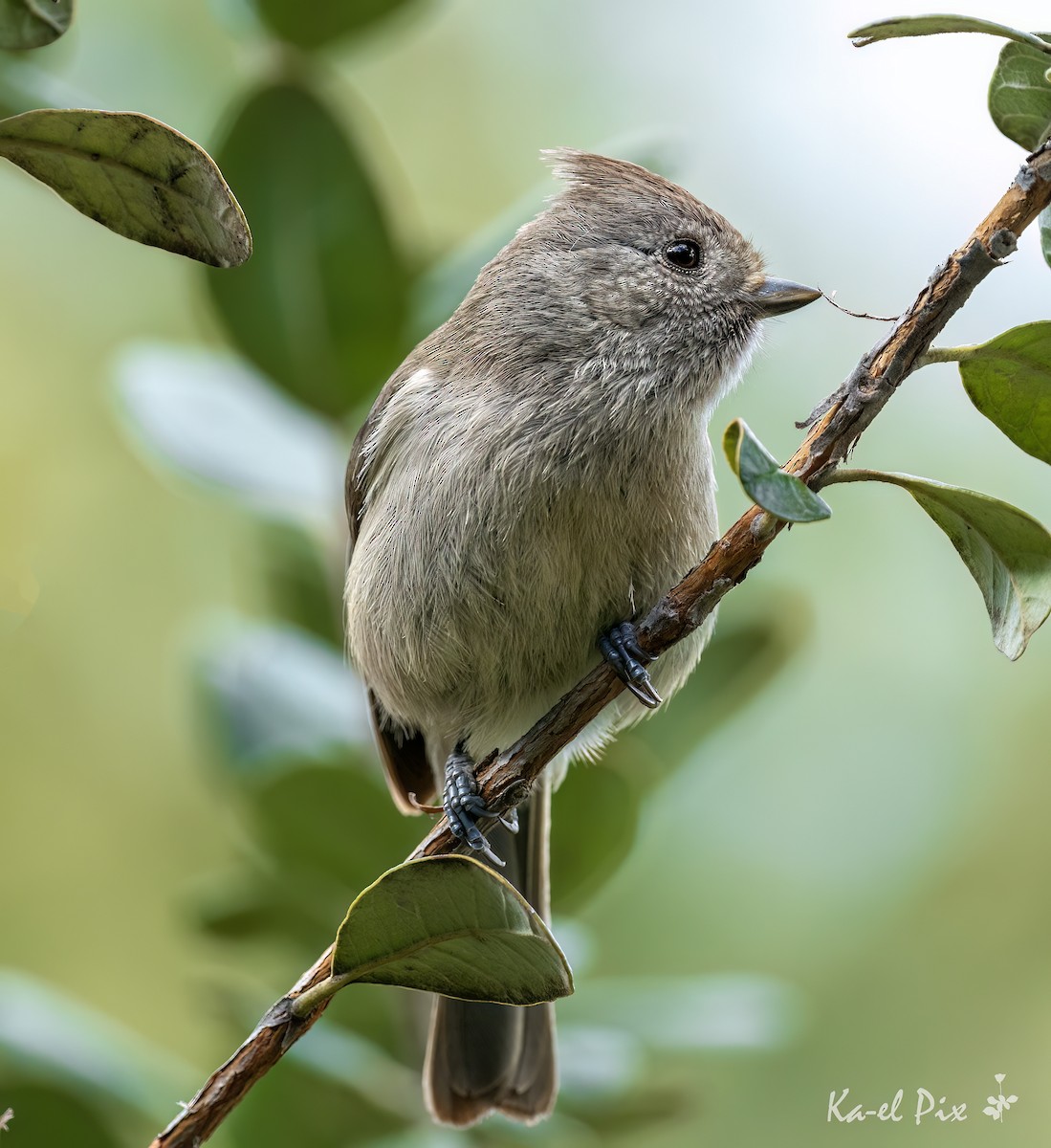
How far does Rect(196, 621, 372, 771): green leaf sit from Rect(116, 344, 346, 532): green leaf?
0.28 m

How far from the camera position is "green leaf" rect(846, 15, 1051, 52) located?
1302 mm

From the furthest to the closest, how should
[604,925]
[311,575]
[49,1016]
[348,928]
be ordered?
[604,925]
[311,575]
[49,1016]
[348,928]

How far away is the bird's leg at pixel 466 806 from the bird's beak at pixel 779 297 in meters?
1.14

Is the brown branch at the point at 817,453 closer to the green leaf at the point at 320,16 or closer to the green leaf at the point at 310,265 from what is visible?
the green leaf at the point at 310,265

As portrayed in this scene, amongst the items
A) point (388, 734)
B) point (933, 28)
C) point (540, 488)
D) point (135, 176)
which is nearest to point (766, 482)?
point (933, 28)

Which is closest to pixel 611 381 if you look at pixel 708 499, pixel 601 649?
pixel 708 499

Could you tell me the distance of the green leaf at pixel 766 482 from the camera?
123cm

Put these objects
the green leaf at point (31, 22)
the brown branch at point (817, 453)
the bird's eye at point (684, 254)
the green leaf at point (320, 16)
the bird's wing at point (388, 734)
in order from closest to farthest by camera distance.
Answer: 1. the green leaf at point (31, 22)
2. the brown branch at point (817, 453)
3. the green leaf at point (320, 16)
4. the bird's eye at point (684, 254)
5. the bird's wing at point (388, 734)

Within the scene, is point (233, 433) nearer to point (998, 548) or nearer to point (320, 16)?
point (320, 16)

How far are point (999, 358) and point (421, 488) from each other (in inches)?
53.8

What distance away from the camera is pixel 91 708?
16.3ft

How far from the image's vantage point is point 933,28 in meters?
1.33

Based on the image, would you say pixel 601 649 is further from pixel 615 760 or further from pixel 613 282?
pixel 613 282

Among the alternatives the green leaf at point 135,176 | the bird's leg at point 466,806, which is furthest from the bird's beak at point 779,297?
the green leaf at point 135,176
